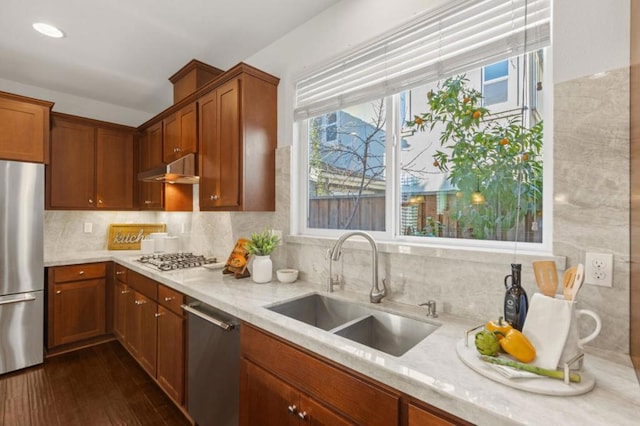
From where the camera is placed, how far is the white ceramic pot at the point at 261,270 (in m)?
2.05

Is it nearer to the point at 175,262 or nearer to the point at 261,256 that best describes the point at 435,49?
the point at 261,256

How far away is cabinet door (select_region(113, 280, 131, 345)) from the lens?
288cm

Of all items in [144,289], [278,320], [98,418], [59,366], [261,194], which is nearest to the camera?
[278,320]

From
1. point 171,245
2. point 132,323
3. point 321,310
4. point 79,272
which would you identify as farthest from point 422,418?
point 79,272

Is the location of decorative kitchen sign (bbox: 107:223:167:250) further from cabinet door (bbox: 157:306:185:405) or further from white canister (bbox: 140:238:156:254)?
cabinet door (bbox: 157:306:185:405)

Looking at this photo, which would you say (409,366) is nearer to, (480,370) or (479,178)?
(480,370)

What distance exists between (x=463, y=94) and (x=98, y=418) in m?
2.95

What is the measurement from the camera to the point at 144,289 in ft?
8.12

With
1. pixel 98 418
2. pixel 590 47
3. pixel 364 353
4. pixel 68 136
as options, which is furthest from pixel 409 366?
pixel 68 136

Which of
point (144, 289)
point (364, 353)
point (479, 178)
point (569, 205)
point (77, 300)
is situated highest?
point (479, 178)

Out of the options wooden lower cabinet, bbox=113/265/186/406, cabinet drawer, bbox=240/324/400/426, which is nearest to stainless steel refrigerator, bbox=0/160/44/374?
wooden lower cabinet, bbox=113/265/186/406

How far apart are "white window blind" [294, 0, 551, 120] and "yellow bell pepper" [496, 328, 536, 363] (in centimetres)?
112

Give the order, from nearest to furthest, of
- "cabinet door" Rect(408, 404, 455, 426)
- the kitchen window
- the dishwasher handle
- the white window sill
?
"cabinet door" Rect(408, 404, 455, 426), the white window sill, the kitchen window, the dishwasher handle

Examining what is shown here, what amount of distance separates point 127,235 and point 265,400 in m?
3.10
